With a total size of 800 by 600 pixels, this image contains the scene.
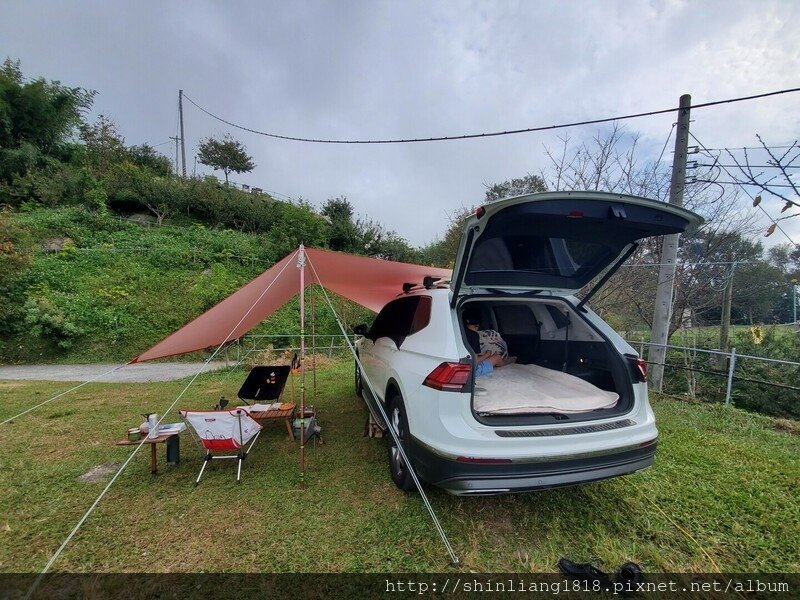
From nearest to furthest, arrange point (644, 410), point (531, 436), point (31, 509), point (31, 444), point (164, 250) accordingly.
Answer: point (531, 436) < point (644, 410) < point (31, 509) < point (31, 444) < point (164, 250)

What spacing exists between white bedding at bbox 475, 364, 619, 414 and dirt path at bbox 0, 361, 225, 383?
830cm

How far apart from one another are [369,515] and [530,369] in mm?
1900

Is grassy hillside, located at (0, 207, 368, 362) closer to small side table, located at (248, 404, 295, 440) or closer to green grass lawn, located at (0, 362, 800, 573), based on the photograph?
green grass lawn, located at (0, 362, 800, 573)

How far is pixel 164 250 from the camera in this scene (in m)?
14.6

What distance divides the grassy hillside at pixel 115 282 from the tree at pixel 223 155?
10.3 m

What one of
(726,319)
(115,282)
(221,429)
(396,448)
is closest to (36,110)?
(115,282)

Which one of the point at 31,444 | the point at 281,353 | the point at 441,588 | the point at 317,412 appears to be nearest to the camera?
the point at 441,588

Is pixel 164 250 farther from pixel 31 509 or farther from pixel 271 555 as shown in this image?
pixel 271 555

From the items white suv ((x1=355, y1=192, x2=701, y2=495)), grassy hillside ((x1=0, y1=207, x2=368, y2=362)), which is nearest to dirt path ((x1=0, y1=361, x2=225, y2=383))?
grassy hillside ((x1=0, y1=207, x2=368, y2=362))

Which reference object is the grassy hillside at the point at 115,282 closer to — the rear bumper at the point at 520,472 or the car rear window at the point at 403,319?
the car rear window at the point at 403,319

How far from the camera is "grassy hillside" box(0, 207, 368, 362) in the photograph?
34.0 ft

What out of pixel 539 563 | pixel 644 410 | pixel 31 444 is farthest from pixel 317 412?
pixel 644 410

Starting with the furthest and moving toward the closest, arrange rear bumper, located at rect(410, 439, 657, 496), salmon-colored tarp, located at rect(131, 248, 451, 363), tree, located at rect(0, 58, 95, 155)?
tree, located at rect(0, 58, 95, 155), salmon-colored tarp, located at rect(131, 248, 451, 363), rear bumper, located at rect(410, 439, 657, 496)

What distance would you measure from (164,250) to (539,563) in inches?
661
